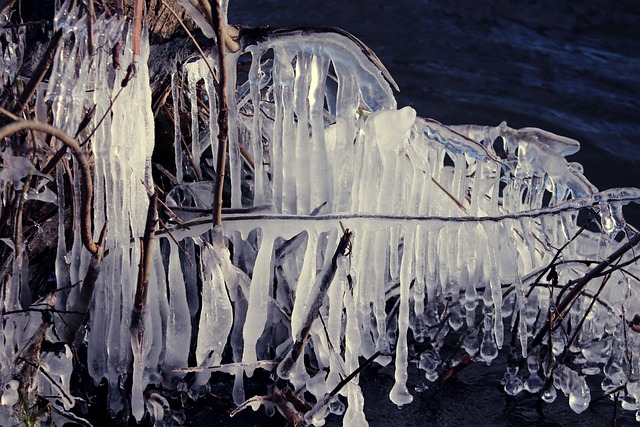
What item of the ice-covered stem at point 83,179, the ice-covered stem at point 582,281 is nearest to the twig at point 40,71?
the ice-covered stem at point 83,179

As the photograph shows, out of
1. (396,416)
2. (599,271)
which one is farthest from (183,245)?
(599,271)

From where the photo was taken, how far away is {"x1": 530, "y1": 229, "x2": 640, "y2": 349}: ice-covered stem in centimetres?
276

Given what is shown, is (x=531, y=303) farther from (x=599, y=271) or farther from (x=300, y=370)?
(x=300, y=370)

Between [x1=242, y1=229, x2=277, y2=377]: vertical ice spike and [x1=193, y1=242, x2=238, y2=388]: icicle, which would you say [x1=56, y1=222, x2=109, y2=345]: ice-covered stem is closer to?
[x1=193, y1=242, x2=238, y2=388]: icicle

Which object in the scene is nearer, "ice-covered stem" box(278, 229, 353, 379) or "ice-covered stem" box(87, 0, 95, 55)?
"ice-covered stem" box(87, 0, 95, 55)

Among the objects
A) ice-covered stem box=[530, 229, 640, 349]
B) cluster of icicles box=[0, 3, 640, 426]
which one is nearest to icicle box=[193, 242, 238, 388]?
cluster of icicles box=[0, 3, 640, 426]

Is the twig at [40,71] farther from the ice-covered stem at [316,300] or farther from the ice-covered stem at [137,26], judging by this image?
the ice-covered stem at [316,300]

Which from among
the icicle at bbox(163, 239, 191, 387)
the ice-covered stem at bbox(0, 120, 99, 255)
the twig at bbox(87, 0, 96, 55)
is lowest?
the icicle at bbox(163, 239, 191, 387)

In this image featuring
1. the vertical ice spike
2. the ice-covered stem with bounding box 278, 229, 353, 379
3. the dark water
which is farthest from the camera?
the dark water

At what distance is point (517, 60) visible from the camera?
675 centimetres

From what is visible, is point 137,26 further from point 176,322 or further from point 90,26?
point 176,322

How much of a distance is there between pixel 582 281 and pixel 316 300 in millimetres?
946

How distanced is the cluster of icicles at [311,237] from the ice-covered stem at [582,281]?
58 mm

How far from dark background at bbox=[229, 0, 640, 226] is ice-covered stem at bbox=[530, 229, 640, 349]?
214cm
